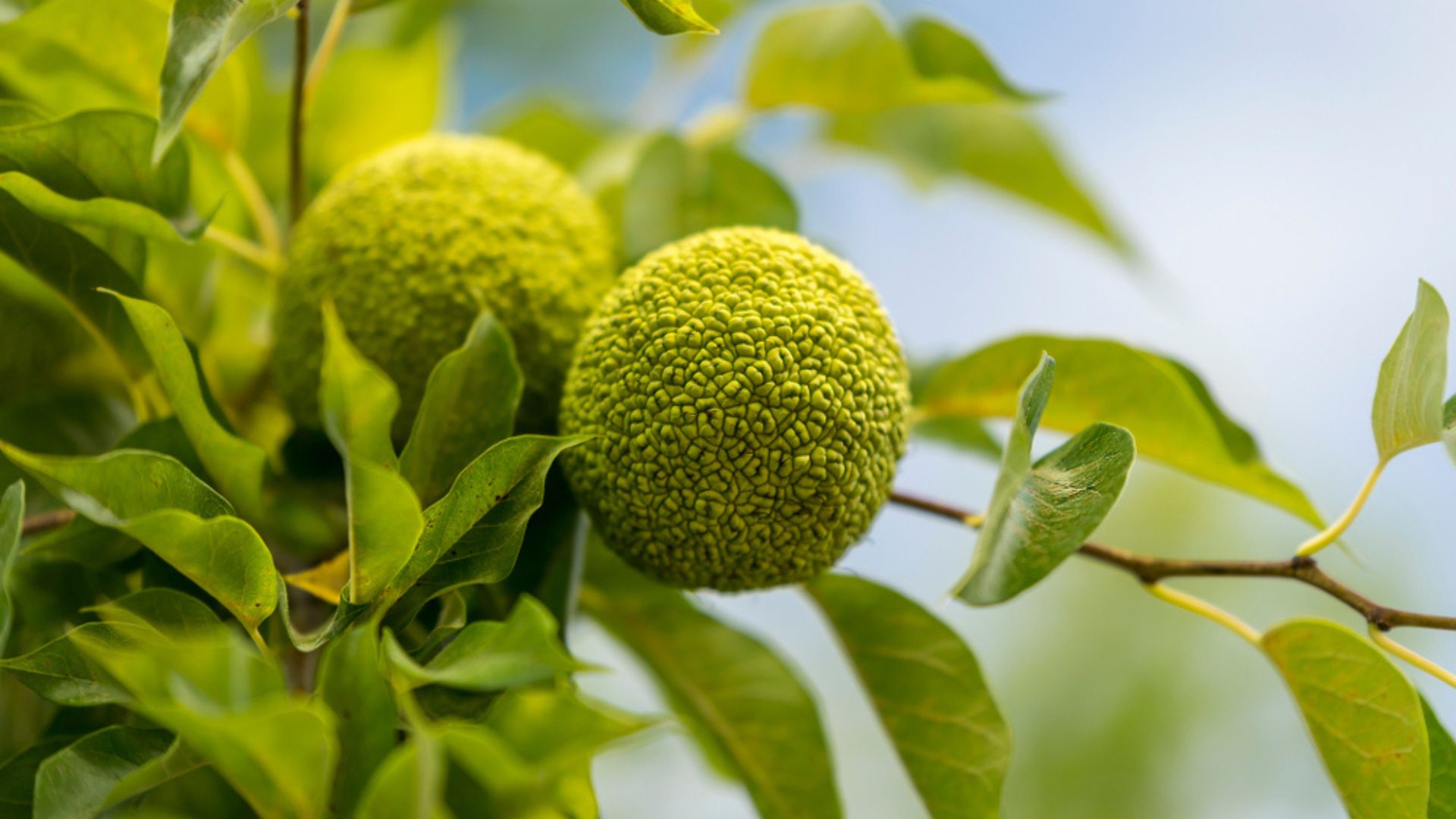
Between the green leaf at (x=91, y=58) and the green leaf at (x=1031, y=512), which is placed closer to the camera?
the green leaf at (x=1031, y=512)

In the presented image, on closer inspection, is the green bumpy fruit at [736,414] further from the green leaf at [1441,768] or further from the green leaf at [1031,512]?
the green leaf at [1441,768]

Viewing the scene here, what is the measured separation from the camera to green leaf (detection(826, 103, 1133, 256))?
34.4 inches

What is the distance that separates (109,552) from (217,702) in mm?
214

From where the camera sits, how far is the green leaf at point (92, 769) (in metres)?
0.39

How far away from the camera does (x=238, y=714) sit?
12.3 inches

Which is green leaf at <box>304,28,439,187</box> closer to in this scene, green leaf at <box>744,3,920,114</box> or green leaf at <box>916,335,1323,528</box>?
green leaf at <box>744,3,920,114</box>

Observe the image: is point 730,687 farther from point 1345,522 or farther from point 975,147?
point 975,147

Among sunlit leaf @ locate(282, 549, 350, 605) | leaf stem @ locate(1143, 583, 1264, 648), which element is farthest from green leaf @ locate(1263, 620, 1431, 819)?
sunlit leaf @ locate(282, 549, 350, 605)

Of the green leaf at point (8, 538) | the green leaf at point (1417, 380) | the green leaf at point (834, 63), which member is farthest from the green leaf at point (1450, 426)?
the green leaf at point (8, 538)

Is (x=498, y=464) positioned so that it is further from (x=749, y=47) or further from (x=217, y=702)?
(x=749, y=47)

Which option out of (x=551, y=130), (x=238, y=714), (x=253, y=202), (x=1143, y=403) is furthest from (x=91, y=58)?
(x=1143, y=403)

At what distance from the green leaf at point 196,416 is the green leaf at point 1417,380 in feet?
1.58

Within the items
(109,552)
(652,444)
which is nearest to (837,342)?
(652,444)

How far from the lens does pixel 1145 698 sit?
1.54 m
